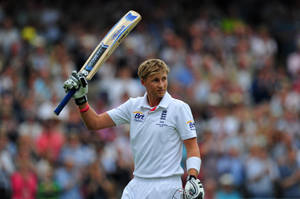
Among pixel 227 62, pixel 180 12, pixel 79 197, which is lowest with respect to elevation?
pixel 79 197

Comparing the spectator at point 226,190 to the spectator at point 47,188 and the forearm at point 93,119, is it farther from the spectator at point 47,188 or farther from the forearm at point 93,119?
the forearm at point 93,119

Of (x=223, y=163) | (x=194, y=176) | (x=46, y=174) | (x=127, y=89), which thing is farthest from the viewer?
(x=127, y=89)

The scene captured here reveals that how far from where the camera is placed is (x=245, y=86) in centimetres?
1603

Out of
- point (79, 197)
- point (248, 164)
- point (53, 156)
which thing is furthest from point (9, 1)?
point (248, 164)

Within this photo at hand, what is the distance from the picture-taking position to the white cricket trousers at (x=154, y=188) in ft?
21.9

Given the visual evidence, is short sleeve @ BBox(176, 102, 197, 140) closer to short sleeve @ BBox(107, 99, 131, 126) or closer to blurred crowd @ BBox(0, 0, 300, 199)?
short sleeve @ BBox(107, 99, 131, 126)

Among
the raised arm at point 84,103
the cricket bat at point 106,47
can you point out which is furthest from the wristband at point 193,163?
the cricket bat at point 106,47

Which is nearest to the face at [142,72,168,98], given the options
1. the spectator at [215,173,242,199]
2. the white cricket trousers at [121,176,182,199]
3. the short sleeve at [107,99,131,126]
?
the short sleeve at [107,99,131,126]

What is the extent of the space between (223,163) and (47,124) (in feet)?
12.2

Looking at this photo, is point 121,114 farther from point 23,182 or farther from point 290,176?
point 290,176

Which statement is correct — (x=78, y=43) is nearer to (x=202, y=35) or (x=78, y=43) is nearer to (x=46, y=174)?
(x=202, y=35)

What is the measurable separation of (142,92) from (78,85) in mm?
7747

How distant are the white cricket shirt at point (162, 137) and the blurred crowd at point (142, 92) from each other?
198 inches

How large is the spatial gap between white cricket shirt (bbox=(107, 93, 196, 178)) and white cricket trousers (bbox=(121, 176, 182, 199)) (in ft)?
0.23
